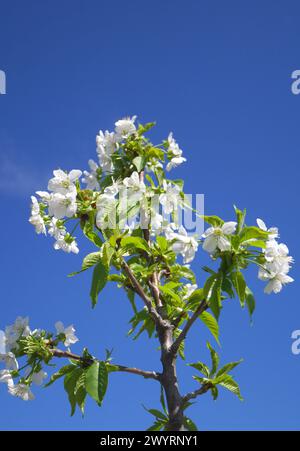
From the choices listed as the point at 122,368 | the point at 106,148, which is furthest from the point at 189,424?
the point at 106,148

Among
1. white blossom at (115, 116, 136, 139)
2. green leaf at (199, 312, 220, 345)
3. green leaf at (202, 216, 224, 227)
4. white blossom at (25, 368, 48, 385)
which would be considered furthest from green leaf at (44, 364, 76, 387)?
white blossom at (115, 116, 136, 139)

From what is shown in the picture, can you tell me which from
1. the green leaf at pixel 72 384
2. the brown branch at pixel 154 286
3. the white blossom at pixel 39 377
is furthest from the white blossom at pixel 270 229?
the white blossom at pixel 39 377

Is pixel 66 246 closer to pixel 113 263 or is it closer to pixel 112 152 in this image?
pixel 113 263

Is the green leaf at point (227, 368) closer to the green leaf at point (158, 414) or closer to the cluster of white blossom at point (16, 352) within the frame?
the green leaf at point (158, 414)

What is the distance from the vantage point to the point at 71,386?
2891 mm

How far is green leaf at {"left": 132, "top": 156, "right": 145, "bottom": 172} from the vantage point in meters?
3.26

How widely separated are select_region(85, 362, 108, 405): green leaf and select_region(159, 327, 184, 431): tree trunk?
13.0 inches

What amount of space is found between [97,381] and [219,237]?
904mm

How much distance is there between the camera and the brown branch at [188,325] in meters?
2.68

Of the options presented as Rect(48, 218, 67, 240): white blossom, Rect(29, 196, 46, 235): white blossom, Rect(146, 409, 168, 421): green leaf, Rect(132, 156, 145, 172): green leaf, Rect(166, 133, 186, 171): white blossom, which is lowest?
Rect(146, 409, 168, 421): green leaf

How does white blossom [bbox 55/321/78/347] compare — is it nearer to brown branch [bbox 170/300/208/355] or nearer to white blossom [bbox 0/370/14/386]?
white blossom [bbox 0/370/14/386]

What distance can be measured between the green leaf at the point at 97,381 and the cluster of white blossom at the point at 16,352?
413 mm

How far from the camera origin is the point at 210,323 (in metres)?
2.84

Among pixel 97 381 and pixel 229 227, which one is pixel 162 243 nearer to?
pixel 229 227
